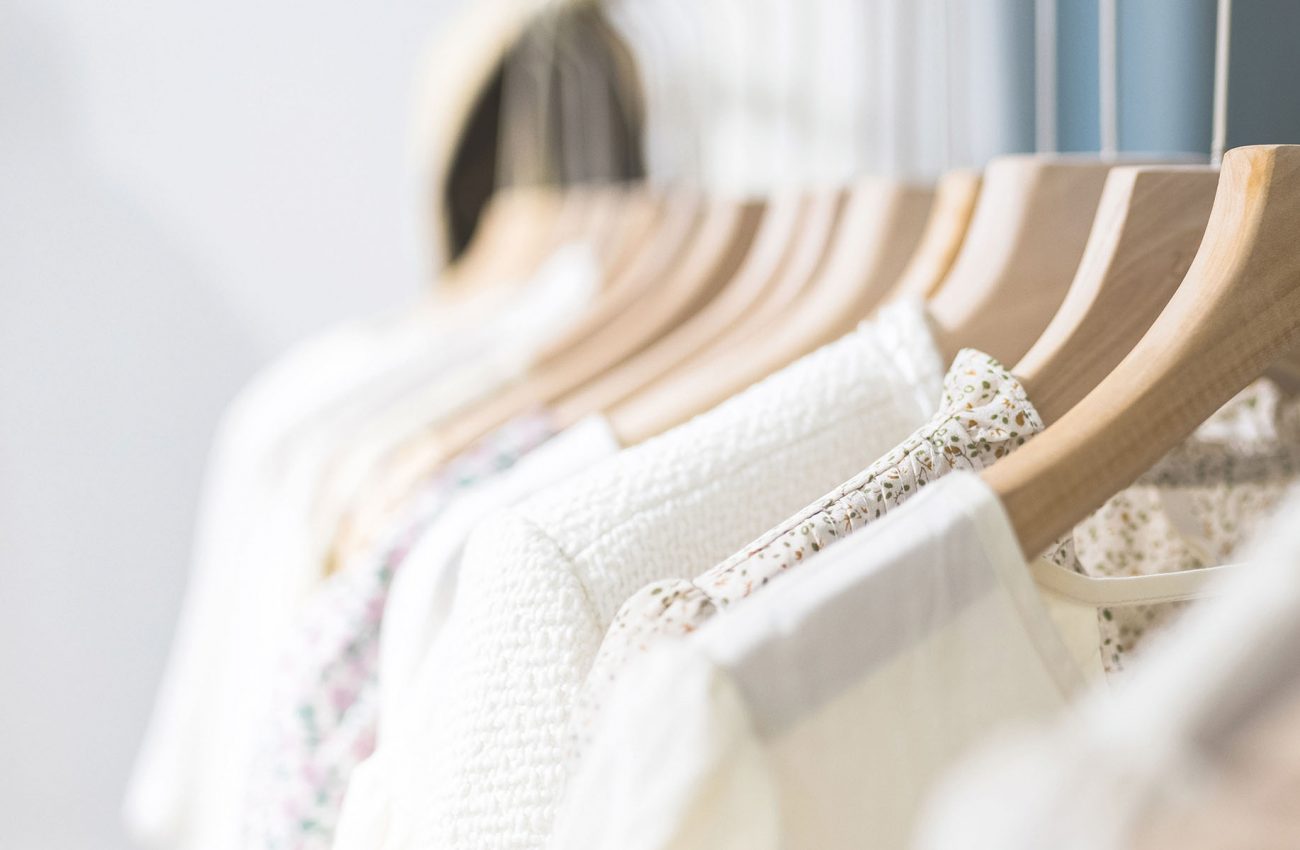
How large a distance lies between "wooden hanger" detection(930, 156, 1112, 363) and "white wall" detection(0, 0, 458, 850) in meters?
1.70

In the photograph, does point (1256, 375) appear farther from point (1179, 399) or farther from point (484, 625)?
point (484, 625)

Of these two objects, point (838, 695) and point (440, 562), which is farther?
point (440, 562)

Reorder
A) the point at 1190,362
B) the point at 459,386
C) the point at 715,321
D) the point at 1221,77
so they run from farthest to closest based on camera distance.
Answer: the point at 459,386
the point at 715,321
the point at 1221,77
the point at 1190,362

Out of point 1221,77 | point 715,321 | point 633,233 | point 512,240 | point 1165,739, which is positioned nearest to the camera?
point 1165,739

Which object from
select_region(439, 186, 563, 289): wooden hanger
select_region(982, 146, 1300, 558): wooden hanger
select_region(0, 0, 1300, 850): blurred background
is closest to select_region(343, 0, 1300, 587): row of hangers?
select_region(982, 146, 1300, 558): wooden hanger

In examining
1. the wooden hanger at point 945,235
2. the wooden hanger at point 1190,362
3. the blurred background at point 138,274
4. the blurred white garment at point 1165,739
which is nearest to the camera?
the blurred white garment at point 1165,739

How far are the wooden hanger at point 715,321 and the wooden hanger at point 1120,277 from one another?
0.25 metres

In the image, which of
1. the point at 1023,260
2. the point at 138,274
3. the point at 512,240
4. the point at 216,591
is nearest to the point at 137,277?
the point at 138,274

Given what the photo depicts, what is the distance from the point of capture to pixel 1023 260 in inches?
16.7

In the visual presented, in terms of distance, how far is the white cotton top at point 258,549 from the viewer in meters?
0.71

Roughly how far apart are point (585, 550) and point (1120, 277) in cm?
19

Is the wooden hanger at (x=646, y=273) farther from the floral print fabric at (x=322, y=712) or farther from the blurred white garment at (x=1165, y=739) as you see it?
the blurred white garment at (x=1165, y=739)

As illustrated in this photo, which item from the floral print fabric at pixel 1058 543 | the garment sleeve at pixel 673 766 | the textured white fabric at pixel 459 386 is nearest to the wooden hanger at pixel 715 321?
the textured white fabric at pixel 459 386

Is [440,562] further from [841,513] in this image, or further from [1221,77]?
[1221,77]
